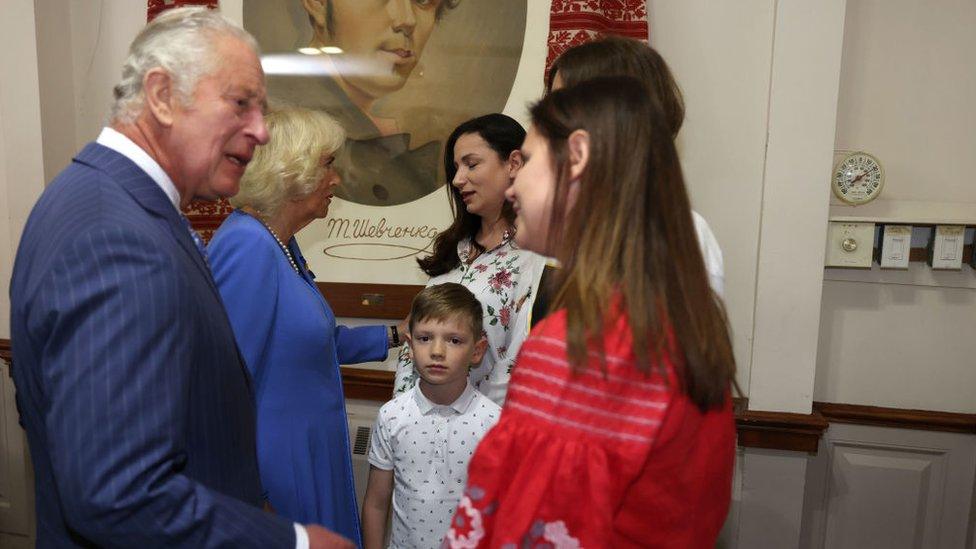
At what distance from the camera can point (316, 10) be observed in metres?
3.10

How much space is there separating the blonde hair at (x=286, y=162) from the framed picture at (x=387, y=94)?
3.56ft

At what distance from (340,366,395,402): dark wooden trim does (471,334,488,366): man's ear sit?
3.83ft

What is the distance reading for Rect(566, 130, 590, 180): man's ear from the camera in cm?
101

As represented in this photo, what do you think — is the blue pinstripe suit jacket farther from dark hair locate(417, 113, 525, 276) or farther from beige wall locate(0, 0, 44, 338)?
beige wall locate(0, 0, 44, 338)

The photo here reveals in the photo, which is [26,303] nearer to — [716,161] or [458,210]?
[458,210]

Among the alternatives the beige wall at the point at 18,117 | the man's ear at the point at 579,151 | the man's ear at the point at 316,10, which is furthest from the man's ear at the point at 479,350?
the beige wall at the point at 18,117

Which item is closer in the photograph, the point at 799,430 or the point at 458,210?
the point at 458,210

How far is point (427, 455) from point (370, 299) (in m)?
1.35

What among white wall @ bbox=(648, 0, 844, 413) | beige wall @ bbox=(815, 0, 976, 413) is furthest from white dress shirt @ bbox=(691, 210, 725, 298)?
beige wall @ bbox=(815, 0, 976, 413)

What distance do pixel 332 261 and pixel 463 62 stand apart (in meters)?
1.06

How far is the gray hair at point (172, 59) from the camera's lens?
45.7 inches

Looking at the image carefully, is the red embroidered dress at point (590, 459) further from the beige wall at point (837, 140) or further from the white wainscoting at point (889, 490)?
the white wainscoting at point (889, 490)

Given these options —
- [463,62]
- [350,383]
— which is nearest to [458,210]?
[463,62]

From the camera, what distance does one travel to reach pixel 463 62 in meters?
2.97
